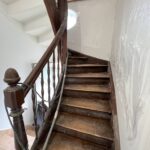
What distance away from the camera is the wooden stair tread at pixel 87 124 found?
71.8 inches

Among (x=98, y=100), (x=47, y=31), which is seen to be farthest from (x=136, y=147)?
(x=47, y=31)

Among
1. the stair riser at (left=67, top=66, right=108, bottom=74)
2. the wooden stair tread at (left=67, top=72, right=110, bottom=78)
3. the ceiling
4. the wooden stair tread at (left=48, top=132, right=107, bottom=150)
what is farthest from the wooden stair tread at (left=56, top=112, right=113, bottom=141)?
the ceiling

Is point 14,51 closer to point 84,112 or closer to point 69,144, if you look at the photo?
point 84,112

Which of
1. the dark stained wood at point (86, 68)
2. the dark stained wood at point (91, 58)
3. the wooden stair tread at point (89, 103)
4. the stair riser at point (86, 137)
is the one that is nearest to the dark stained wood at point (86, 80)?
the dark stained wood at point (86, 68)

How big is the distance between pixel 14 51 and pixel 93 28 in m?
1.58

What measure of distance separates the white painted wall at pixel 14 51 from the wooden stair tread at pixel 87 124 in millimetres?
1551

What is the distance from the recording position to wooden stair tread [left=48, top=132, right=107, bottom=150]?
1.78 metres

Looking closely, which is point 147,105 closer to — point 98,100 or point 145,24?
point 145,24

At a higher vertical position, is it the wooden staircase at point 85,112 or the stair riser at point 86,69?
the stair riser at point 86,69

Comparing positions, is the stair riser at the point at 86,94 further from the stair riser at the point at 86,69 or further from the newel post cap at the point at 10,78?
the newel post cap at the point at 10,78

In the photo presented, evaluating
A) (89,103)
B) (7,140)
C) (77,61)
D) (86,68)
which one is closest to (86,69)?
(86,68)

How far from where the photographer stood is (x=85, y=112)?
2131mm

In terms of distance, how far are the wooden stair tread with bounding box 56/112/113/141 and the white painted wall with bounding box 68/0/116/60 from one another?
1178 millimetres

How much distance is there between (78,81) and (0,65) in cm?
145
